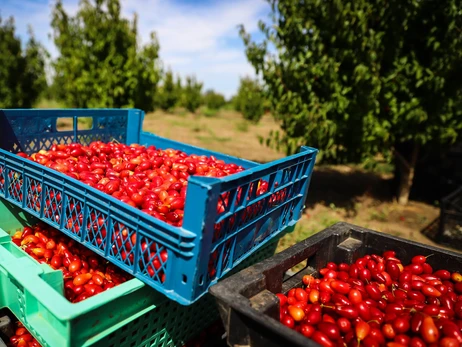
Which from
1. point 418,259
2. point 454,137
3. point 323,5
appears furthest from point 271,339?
point 454,137

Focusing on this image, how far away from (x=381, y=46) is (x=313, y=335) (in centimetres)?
467

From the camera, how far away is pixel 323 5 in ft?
16.3

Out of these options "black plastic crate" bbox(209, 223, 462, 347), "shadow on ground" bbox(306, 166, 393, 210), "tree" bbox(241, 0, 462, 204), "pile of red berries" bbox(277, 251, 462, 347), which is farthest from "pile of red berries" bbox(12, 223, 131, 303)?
"shadow on ground" bbox(306, 166, 393, 210)

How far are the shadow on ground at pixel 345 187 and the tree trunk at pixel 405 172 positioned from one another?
38cm

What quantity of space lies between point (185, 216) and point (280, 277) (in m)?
0.75

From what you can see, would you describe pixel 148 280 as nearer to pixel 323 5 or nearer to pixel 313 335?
pixel 313 335

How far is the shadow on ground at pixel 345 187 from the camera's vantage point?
694 centimetres

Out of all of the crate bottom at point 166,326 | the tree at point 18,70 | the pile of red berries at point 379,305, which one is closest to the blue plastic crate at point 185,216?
the crate bottom at point 166,326

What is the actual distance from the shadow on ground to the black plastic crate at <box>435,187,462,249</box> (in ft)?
5.64

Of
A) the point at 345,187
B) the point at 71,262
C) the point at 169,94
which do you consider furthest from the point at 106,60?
the point at 169,94

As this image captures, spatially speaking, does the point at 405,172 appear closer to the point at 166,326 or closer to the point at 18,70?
the point at 166,326

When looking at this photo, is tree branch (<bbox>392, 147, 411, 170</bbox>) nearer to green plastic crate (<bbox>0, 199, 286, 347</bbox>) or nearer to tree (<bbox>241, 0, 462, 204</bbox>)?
tree (<bbox>241, 0, 462, 204</bbox>)

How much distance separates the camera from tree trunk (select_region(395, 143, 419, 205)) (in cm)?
650

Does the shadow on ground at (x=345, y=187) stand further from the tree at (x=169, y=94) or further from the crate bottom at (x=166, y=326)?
the tree at (x=169, y=94)
